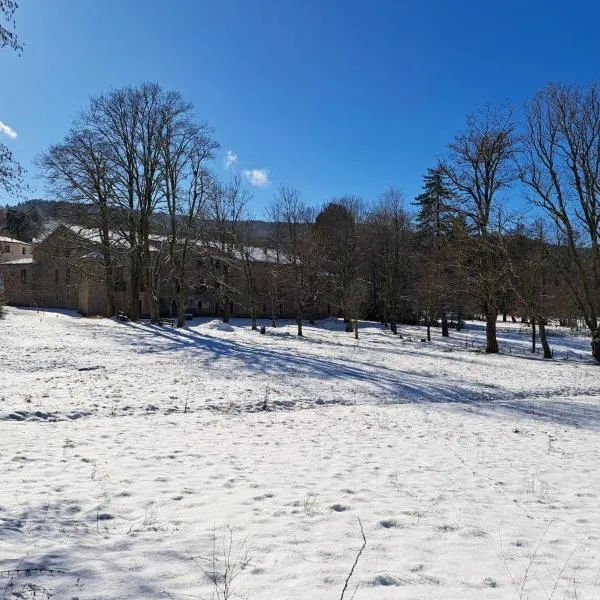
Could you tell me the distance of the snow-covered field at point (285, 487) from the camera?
12.7ft

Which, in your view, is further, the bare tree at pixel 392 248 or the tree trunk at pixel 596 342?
the bare tree at pixel 392 248

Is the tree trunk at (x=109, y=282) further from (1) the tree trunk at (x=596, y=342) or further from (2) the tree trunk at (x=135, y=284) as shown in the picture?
(1) the tree trunk at (x=596, y=342)

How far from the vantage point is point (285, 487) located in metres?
6.29

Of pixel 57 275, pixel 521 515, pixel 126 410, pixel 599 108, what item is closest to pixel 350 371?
pixel 126 410

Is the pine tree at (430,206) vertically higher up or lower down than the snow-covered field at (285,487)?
higher up

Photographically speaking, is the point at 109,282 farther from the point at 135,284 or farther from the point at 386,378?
the point at 386,378

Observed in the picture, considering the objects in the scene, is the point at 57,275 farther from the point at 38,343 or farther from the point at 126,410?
the point at 126,410

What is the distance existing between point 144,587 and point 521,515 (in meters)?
4.66

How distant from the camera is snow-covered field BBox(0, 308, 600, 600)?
386cm

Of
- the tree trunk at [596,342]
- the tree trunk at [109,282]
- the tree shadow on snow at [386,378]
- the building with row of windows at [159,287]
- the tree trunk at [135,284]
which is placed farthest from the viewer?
the building with row of windows at [159,287]

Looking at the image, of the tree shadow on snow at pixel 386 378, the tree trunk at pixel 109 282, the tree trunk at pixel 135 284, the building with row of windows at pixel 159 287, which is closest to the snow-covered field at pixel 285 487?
the tree shadow on snow at pixel 386 378

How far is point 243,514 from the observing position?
5238 mm

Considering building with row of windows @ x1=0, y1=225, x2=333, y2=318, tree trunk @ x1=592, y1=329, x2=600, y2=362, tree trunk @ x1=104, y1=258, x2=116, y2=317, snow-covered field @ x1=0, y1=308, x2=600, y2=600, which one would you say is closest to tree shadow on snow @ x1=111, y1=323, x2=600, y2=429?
snow-covered field @ x1=0, y1=308, x2=600, y2=600

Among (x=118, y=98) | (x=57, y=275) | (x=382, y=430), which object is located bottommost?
(x=382, y=430)
